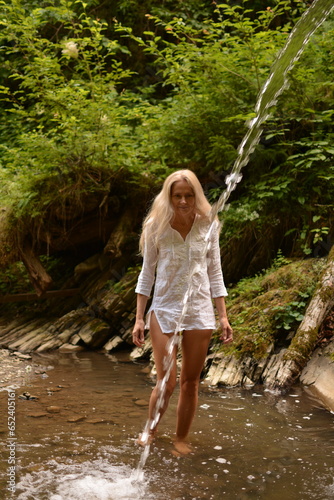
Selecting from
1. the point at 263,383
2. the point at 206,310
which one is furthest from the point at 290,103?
the point at 206,310

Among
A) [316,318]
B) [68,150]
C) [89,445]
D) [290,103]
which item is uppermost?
[290,103]

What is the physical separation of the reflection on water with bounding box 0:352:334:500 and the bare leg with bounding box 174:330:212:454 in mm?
149

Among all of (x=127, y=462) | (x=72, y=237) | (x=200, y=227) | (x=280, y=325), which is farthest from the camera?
(x=72, y=237)

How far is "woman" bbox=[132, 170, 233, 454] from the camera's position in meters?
3.36

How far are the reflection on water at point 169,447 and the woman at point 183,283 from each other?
34 centimetres

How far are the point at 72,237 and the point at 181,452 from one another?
5312 mm

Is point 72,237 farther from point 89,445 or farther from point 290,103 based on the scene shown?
point 89,445

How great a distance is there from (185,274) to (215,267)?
25cm

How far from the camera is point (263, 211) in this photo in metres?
6.88

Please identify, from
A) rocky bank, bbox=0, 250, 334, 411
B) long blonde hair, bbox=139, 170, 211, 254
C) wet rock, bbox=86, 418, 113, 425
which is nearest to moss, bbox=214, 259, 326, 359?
rocky bank, bbox=0, 250, 334, 411


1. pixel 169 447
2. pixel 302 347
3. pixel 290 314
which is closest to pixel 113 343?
pixel 290 314

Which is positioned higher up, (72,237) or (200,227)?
Answer: (200,227)

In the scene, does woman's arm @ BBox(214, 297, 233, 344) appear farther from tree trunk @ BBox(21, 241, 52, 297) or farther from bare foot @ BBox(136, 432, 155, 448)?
tree trunk @ BBox(21, 241, 52, 297)

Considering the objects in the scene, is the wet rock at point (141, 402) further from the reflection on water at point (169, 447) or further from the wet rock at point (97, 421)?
the wet rock at point (97, 421)
